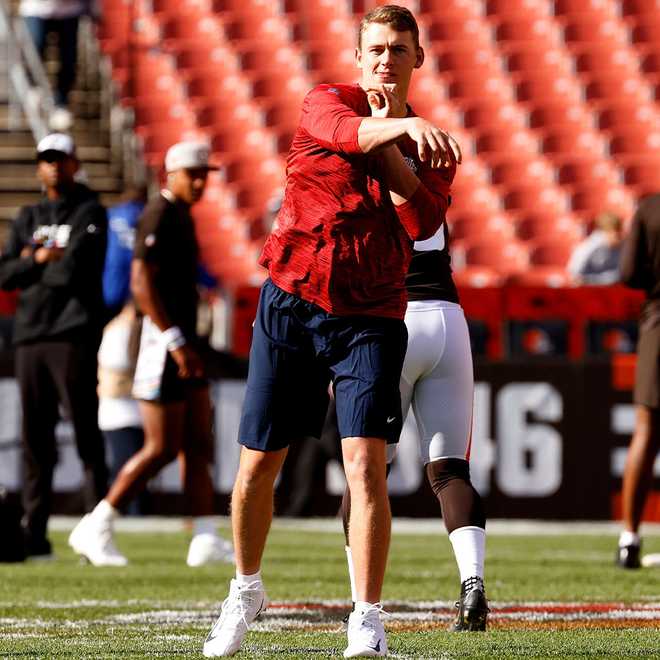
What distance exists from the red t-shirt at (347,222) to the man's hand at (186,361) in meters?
3.40

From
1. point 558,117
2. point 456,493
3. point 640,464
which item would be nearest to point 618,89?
point 558,117

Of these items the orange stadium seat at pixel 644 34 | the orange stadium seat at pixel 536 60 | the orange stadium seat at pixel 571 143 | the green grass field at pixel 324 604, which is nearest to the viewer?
the green grass field at pixel 324 604

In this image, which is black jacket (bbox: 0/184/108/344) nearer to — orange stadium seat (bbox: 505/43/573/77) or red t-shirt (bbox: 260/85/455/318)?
red t-shirt (bbox: 260/85/455/318)

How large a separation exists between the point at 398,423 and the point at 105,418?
Answer: 281 inches

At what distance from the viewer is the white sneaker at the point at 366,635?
4.66m

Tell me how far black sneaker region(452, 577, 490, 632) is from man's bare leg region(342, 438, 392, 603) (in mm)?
720

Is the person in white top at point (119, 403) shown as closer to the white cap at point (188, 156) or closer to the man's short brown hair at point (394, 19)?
the white cap at point (188, 156)

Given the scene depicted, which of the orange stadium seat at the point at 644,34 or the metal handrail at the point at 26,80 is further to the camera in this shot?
the orange stadium seat at the point at 644,34

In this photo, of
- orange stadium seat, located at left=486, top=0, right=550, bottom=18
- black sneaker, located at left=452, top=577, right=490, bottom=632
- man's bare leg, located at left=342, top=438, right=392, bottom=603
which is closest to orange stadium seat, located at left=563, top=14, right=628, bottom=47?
orange stadium seat, located at left=486, top=0, right=550, bottom=18

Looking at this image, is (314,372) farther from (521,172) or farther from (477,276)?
(521,172)

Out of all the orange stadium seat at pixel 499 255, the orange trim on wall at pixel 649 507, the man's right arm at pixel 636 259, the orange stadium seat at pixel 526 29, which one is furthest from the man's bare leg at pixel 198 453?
the orange stadium seat at pixel 526 29

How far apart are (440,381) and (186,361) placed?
270cm

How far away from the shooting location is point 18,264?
28.6 feet

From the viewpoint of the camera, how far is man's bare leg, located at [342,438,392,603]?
4.75 meters
